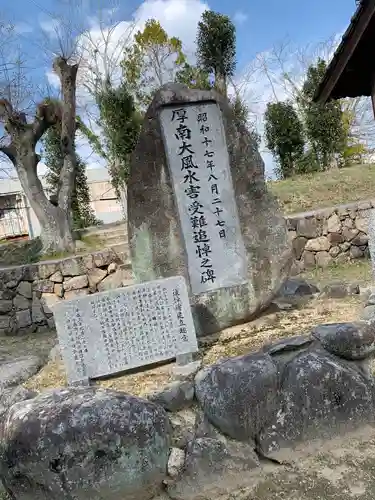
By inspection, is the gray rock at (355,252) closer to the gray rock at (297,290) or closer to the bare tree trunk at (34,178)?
the gray rock at (297,290)

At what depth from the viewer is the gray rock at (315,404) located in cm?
281

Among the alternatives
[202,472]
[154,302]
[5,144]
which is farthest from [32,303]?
[202,472]

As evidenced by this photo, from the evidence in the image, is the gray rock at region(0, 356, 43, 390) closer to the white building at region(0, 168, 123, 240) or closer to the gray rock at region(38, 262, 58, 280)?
the gray rock at region(38, 262, 58, 280)

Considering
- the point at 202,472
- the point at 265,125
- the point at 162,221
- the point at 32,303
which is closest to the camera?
the point at 202,472

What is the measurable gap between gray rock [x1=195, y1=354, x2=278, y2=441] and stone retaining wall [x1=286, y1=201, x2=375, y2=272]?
6896mm

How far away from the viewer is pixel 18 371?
3.81 m

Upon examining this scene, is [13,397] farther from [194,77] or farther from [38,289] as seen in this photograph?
[194,77]

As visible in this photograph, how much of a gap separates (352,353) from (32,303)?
7.10 m

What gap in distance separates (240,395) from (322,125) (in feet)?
47.6

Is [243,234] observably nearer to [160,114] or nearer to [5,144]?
[160,114]

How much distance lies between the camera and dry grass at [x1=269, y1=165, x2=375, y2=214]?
1130cm

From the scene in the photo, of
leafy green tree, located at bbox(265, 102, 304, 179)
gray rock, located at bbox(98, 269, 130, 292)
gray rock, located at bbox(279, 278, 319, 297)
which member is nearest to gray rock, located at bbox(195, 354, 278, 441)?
gray rock, located at bbox(279, 278, 319, 297)

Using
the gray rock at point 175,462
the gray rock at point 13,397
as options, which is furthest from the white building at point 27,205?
the gray rock at point 175,462

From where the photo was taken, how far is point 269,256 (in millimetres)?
4301
